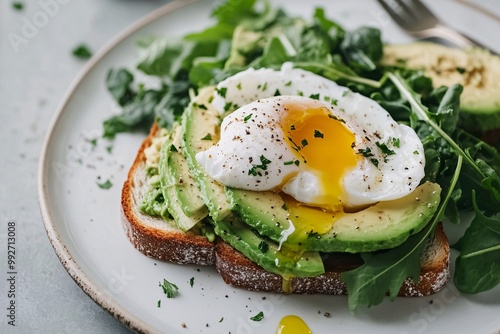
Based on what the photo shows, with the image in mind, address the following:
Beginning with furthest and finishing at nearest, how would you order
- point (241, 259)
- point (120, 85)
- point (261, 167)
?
point (120, 85)
point (241, 259)
point (261, 167)

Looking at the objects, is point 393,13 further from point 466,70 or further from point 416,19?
point 466,70

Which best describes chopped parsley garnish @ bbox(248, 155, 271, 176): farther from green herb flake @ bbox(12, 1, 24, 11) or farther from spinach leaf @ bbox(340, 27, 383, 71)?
green herb flake @ bbox(12, 1, 24, 11)

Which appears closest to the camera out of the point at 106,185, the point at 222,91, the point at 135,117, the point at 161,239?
the point at 161,239

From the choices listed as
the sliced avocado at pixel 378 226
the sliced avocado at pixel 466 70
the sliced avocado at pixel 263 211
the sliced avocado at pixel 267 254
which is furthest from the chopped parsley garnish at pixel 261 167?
the sliced avocado at pixel 466 70

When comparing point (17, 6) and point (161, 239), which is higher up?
point (17, 6)

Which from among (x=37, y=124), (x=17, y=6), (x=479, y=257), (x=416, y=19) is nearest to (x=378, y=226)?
(x=479, y=257)

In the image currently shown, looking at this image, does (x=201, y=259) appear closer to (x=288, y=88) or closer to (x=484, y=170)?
(x=288, y=88)

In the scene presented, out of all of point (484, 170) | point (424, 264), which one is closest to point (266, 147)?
point (424, 264)
